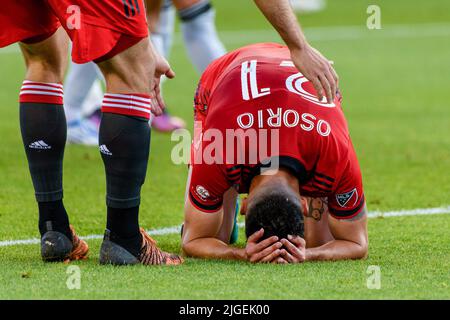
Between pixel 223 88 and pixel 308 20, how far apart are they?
46.1 feet

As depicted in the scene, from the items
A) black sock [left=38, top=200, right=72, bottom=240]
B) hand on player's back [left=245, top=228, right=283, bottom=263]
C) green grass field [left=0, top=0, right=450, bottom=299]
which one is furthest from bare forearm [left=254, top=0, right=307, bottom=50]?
black sock [left=38, top=200, right=72, bottom=240]

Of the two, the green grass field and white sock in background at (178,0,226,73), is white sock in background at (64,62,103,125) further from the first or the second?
white sock in background at (178,0,226,73)

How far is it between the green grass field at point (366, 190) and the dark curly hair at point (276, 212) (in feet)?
0.54

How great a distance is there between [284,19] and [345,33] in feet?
41.1

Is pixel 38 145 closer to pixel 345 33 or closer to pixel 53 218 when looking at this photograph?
pixel 53 218

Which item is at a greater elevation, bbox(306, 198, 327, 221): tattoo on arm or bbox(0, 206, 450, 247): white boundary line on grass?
bbox(306, 198, 327, 221): tattoo on arm

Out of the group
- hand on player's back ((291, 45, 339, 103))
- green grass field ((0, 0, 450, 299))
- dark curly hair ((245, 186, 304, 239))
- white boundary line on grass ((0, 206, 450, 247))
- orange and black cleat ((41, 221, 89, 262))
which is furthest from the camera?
white boundary line on grass ((0, 206, 450, 247))

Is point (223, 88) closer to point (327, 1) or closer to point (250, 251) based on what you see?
point (250, 251)

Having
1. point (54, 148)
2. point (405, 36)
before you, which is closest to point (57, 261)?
point (54, 148)

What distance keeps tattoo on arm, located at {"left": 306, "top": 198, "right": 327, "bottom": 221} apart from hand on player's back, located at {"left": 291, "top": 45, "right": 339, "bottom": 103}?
0.90 metres

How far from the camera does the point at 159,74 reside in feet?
15.9

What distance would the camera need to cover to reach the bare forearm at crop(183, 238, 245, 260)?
4.70 meters

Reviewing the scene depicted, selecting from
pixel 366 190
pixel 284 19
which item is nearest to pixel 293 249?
pixel 284 19

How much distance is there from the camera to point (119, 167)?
4.36 metres
